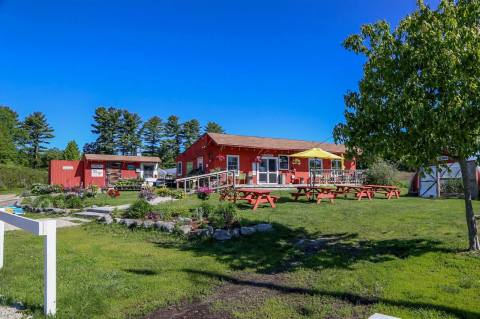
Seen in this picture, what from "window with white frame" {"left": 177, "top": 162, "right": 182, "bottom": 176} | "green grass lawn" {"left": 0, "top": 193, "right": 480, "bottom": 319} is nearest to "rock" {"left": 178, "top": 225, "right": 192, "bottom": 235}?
"green grass lawn" {"left": 0, "top": 193, "right": 480, "bottom": 319}

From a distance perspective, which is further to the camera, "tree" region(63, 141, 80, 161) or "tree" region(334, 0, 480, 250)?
"tree" region(63, 141, 80, 161)

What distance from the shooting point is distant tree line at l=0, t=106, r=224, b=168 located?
55.7 meters

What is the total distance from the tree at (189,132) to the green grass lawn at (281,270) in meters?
54.7

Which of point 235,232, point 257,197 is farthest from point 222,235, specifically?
point 257,197

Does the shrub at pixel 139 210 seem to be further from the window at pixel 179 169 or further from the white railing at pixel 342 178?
the window at pixel 179 169

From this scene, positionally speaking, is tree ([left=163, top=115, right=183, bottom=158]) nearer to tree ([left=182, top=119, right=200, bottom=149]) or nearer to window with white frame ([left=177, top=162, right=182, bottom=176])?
tree ([left=182, top=119, right=200, bottom=149])

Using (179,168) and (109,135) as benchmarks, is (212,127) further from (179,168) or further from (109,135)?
(179,168)

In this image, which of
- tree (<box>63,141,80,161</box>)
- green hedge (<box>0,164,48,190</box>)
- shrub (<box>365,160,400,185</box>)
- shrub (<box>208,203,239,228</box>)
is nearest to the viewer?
shrub (<box>208,203,239,228</box>)

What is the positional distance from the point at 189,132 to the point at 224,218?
2208 inches

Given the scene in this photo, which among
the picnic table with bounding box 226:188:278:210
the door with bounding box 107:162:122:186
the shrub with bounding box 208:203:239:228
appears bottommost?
the shrub with bounding box 208:203:239:228

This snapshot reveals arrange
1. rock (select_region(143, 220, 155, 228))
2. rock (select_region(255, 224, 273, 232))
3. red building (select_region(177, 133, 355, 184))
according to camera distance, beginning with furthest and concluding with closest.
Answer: red building (select_region(177, 133, 355, 184)) → rock (select_region(143, 220, 155, 228)) → rock (select_region(255, 224, 273, 232))

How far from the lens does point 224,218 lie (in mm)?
8586

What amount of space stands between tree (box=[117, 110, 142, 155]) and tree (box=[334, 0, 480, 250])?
2207 inches

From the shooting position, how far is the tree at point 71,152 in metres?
51.2
